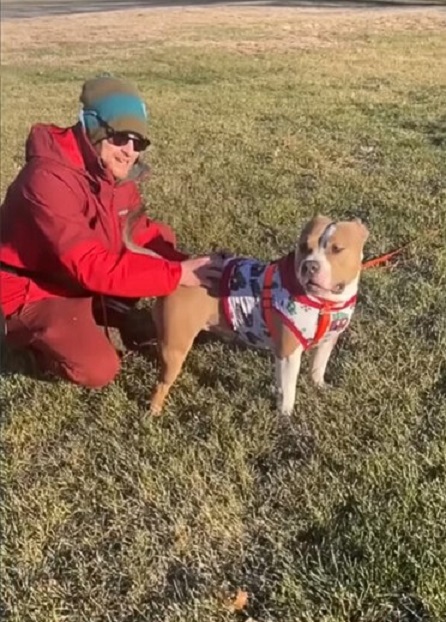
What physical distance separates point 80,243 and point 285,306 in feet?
2.67

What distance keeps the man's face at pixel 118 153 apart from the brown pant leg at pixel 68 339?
621 millimetres

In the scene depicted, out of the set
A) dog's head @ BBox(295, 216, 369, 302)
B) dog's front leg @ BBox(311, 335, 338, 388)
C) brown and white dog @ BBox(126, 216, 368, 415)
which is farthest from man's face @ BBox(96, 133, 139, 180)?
dog's front leg @ BBox(311, 335, 338, 388)

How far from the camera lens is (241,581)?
2.85 meters

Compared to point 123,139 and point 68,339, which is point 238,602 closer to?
point 68,339

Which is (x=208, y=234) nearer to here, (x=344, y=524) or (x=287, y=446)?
(x=287, y=446)

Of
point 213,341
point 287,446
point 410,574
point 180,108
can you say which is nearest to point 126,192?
point 213,341

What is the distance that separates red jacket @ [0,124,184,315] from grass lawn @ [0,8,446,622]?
0.51 m

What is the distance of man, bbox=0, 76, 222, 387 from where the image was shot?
140 inches

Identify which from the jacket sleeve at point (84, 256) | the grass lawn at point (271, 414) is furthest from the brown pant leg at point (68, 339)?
the jacket sleeve at point (84, 256)

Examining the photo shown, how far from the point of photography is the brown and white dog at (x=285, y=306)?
3299 mm

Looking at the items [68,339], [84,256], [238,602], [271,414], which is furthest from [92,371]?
[238,602]

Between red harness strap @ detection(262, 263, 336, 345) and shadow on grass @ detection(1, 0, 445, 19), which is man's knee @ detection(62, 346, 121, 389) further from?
shadow on grass @ detection(1, 0, 445, 19)

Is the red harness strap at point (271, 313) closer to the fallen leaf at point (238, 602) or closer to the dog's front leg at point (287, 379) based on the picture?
the dog's front leg at point (287, 379)

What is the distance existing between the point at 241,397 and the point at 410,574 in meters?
1.23
